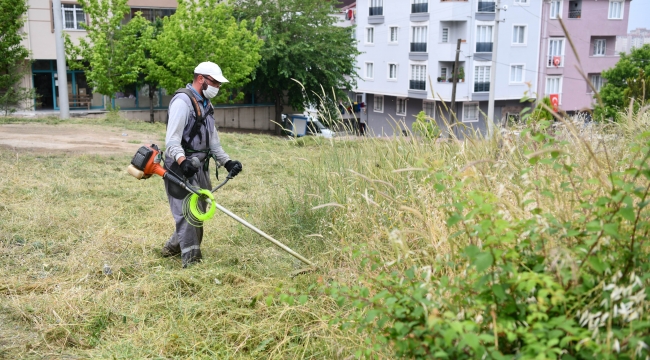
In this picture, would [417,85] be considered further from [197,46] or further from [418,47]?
[197,46]

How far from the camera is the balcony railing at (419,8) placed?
139 ft

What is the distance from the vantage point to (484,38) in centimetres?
4216

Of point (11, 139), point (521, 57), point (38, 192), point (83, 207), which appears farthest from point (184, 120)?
point (521, 57)

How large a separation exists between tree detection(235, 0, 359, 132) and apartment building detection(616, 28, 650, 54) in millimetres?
20382

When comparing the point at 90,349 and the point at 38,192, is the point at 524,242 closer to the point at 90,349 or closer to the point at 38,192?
the point at 90,349

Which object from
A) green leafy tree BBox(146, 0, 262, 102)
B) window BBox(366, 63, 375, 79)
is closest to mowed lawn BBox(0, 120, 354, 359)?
green leafy tree BBox(146, 0, 262, 102)

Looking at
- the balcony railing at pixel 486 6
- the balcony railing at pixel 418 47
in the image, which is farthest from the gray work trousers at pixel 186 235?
the balcony railing at pixel 418 47

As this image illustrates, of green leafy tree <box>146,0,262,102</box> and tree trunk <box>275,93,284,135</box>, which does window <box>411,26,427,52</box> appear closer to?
tree trunk <box>275,93,284,135</box>

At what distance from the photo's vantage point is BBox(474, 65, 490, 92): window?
42.0m

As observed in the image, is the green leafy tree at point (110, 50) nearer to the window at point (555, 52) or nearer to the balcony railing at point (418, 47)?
the balcony railing at point (418, 47)

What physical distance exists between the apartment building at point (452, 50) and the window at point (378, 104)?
6.08 feet

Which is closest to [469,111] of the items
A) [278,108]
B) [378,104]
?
[378,104]

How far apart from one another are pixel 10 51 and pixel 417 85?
24873 millimetres

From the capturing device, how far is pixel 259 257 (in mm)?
6152
